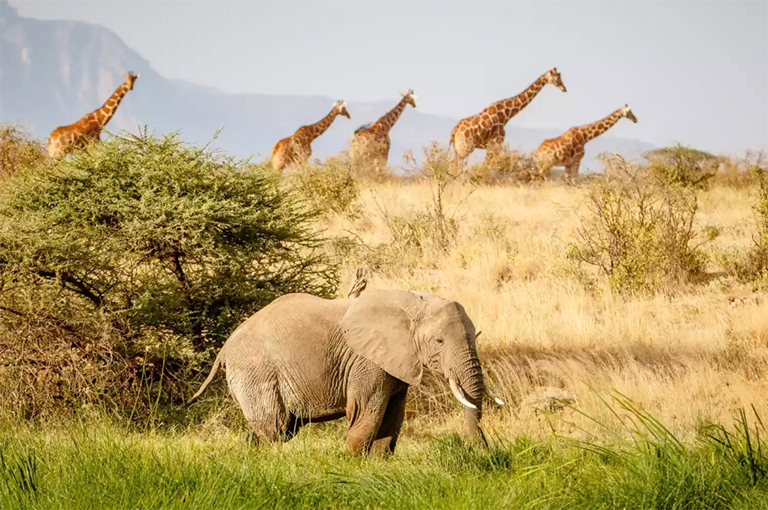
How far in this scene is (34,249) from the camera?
29.1ft

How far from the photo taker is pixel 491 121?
85.6ft

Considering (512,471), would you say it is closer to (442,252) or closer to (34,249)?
(34,249)

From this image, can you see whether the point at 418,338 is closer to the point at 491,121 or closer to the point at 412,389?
the point at 412,389

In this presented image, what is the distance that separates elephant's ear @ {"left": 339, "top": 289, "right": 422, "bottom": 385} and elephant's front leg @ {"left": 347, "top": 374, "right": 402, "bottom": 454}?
192 mm

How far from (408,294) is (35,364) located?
3682 mm

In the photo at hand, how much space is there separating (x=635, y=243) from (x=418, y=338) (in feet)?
24.8

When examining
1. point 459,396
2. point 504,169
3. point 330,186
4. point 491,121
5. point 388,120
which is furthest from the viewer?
point 388,120

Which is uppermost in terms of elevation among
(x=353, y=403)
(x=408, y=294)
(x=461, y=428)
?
(x=408, y=294)

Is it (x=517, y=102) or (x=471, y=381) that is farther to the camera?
→ (x=517, y=102)

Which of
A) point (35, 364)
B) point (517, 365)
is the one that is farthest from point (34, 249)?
point (517, 365)

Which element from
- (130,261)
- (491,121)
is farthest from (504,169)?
(130,261)

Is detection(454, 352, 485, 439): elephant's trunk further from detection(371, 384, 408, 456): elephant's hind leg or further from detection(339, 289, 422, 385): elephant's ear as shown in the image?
detection(371, 384, 408, 456): elephant's hind leg

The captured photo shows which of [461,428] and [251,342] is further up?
[251,342]

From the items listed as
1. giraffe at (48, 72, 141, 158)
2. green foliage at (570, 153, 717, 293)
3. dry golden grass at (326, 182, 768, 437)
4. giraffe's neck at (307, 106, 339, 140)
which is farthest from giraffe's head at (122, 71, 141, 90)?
green foliage at (570, 153, 717, 293)
